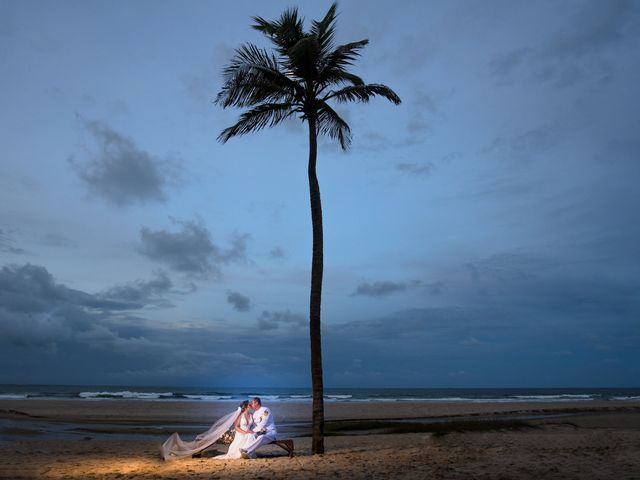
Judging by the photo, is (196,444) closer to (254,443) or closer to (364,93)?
(254,443)

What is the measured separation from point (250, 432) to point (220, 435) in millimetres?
866

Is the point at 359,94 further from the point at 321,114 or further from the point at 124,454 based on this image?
the point at 124,454

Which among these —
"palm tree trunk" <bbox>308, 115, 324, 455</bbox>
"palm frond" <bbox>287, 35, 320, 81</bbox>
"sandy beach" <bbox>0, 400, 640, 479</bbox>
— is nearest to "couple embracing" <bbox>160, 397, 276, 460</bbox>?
"sandy beach" <bbox>0, 400, 640, 479</bbox>

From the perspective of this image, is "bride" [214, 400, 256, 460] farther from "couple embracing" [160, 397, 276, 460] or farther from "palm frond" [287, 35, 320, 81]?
"palm frond" [287, 35, 320, 81]

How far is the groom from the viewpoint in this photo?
43.0 feet

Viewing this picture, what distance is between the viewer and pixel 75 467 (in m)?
12.0

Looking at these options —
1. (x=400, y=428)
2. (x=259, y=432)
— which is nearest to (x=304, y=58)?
(x=259, y=432)

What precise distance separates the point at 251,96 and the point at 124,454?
1036 centimetres

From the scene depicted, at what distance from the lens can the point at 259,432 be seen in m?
13.2

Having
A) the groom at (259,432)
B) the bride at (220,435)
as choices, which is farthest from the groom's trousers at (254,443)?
the bride at (220,435)

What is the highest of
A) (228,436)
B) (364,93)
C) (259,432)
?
(364,93)

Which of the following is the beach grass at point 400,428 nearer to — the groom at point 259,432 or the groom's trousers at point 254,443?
the groom at point 259,432

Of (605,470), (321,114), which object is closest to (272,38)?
(321,114)

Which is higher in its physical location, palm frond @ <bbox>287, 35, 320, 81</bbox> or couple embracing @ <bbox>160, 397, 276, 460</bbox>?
palm frond @ <bbox>287, 35, 320, 81</bbox>
